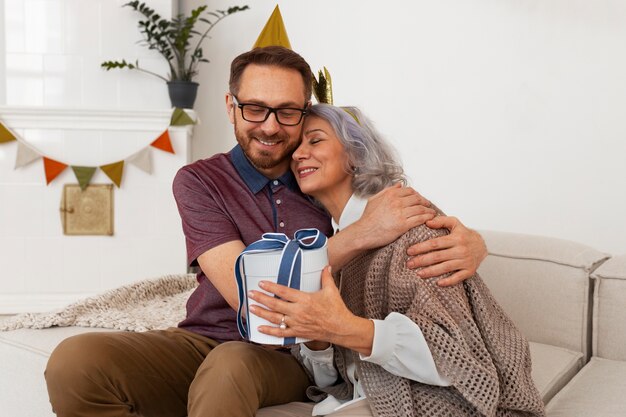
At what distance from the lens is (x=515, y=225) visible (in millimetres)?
3904

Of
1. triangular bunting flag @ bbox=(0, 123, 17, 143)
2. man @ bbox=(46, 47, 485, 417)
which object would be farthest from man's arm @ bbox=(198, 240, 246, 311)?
triangular bunting flag @ bbox=(0, 123, 17, 143)

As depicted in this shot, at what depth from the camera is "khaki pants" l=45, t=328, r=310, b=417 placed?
1.45 meters

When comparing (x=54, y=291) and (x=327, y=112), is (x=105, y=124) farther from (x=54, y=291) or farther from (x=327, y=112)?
(x=327, y=112)

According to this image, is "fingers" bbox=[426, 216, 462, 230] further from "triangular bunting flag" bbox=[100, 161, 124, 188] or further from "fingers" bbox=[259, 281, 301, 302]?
"triangular bunting flag" bbox=[100, 161, 124, 188]

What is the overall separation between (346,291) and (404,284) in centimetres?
23

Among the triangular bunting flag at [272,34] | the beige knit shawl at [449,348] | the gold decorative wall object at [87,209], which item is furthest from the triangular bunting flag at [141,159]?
the beige knit shawl at [449,348]

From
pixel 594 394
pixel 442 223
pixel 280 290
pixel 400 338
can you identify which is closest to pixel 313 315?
pixel 280 290

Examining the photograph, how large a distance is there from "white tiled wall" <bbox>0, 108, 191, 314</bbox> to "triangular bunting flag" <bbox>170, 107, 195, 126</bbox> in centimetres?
3

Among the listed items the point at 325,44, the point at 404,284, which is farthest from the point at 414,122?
the point at 404,284

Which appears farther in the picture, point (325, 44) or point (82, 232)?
point (325, 44)

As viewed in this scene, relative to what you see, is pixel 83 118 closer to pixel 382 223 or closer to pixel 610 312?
pixel 382 223

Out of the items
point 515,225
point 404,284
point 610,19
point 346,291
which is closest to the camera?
point 404,284

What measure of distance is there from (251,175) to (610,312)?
1066mm

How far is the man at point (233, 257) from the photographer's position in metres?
1.50
